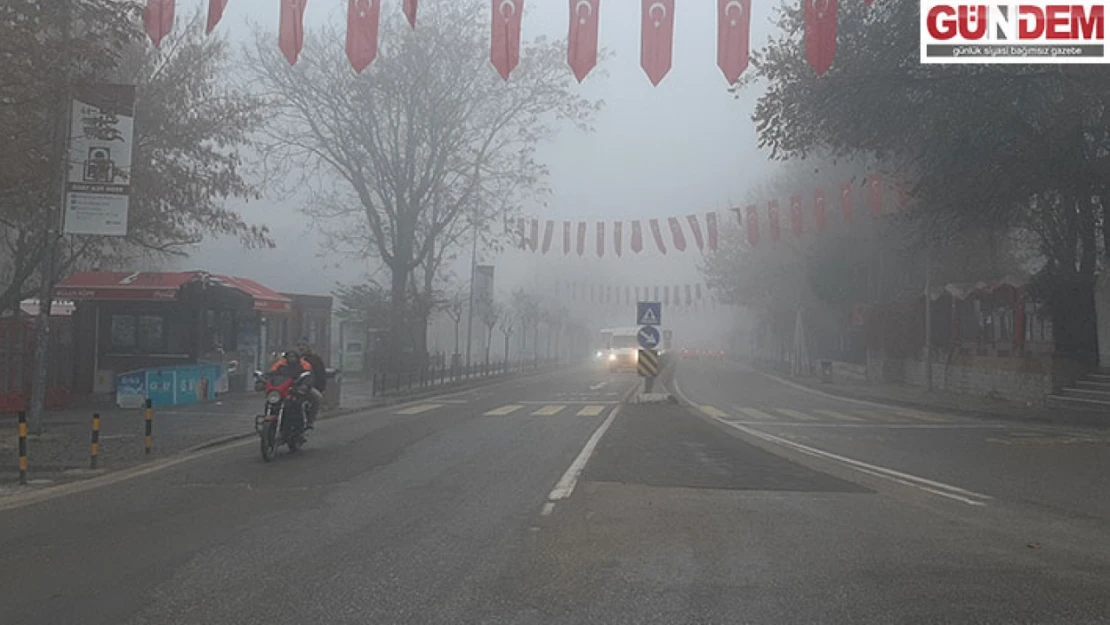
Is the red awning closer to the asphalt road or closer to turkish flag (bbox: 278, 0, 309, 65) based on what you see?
turkish flag (bbox: 278, 0, 309, 65)

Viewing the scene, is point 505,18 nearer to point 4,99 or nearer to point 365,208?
point 4,99

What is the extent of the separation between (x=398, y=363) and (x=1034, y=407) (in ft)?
73.8

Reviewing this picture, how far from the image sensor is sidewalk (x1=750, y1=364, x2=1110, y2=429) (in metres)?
22.8

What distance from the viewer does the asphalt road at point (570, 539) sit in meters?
5.96

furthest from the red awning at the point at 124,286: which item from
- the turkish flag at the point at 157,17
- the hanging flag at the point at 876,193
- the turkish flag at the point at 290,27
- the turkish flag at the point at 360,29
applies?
the hanging flag at the point at 876,193

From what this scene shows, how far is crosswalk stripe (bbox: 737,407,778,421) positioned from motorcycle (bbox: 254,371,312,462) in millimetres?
12261

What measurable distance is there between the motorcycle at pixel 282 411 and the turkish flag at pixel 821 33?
940 cm

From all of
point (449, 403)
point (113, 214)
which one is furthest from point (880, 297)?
point (113, 214)

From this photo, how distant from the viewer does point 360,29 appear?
16766 mm

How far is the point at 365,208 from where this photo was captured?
41.6m

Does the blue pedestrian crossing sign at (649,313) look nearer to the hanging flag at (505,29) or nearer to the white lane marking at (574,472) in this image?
the white lane marking at (574,472)

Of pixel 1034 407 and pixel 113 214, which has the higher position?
pixel 113 214

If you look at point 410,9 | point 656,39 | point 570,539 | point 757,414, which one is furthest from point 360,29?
point 757,414

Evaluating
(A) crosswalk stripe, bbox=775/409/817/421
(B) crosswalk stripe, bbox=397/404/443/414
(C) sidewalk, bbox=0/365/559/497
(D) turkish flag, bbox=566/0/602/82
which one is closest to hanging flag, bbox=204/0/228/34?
(D) turkish flag, bbox=566/0/602/82
